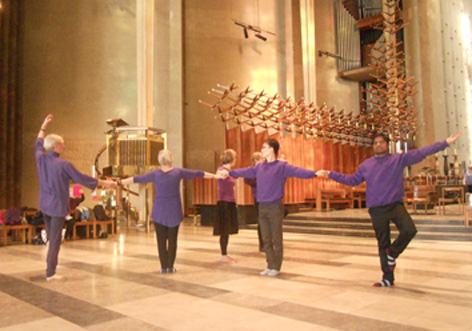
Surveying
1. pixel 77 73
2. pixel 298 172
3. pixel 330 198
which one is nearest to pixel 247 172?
pixel 298 172

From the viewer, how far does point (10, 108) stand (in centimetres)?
1317

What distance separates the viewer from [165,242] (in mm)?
5152

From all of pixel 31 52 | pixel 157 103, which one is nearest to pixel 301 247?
pixel 157 103

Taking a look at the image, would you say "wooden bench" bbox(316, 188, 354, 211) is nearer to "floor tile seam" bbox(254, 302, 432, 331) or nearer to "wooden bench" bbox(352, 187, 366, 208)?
"wooden bench" bbox(352, 187, 366, 208)

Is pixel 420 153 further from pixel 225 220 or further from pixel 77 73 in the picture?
pixel 77 73

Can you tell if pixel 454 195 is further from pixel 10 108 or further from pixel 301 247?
pixel 10 108

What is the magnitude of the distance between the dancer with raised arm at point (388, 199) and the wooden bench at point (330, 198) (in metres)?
9.20

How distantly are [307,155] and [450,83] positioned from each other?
10.5 metres

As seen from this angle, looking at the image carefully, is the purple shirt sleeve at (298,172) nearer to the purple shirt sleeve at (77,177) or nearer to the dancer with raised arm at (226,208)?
the dancer with raised arm at (226,208)

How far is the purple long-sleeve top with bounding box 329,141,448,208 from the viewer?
4285 mm

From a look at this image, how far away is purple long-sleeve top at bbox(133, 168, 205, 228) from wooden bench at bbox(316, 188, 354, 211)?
9.03 metres

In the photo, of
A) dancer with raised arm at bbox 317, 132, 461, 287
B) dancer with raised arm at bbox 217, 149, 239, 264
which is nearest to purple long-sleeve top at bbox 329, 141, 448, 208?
dancer with raised arm at bbox 317, 132, 461, 287

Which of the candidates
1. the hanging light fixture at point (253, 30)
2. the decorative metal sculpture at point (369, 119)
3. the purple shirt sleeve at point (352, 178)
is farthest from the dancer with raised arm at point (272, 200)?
the hanging light fixture at point (253, 30)

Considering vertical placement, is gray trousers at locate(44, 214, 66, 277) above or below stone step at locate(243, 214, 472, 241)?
above
